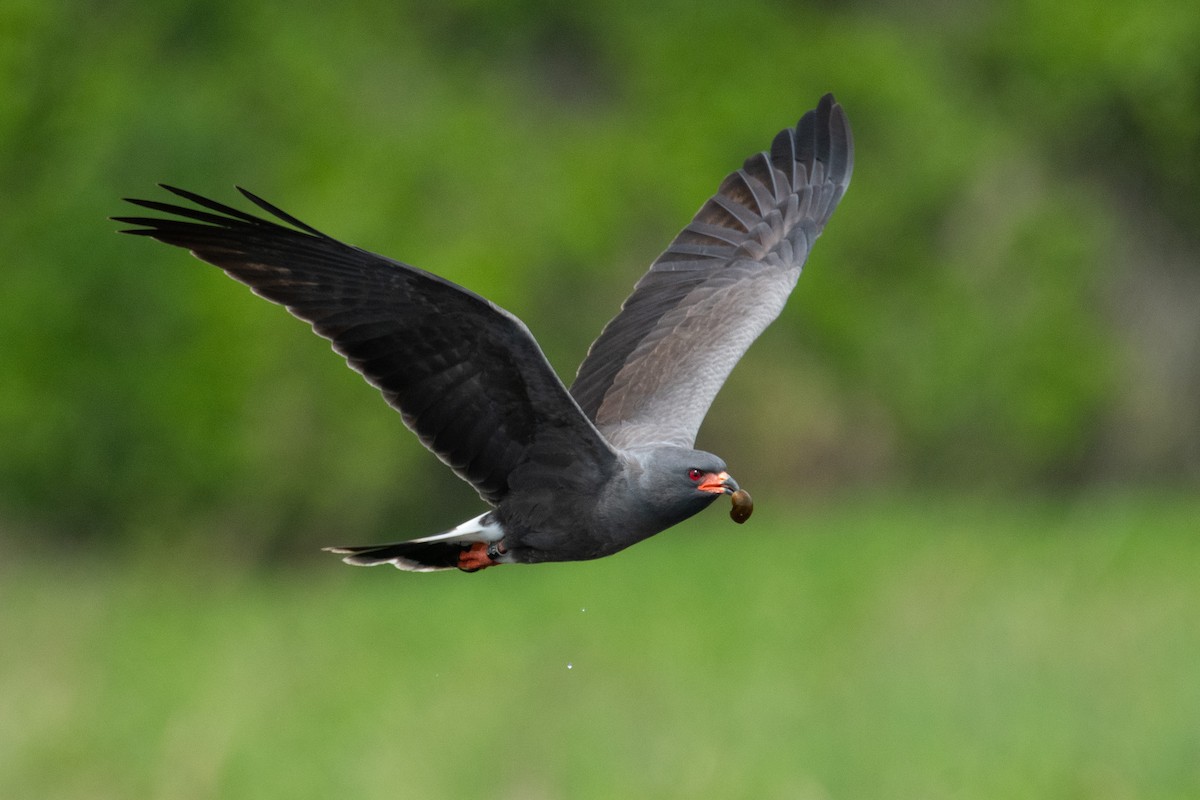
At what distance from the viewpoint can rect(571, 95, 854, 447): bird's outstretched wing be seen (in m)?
8.64

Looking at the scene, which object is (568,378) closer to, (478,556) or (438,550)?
(438,550)

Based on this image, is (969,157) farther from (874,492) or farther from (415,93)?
(415,93)

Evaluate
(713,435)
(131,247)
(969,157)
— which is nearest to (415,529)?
(713,435)

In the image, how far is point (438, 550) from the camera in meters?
7.77

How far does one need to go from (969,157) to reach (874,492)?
5.13 meters

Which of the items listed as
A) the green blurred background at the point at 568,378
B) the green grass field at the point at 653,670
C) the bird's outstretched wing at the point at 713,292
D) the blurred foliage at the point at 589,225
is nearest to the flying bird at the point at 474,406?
the bird's outstretched wing at the point at 713,292

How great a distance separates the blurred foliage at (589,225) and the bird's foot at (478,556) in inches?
673

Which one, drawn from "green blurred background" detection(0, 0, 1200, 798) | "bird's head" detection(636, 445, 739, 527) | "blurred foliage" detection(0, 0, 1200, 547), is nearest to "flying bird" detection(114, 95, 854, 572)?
"bird's head" detection(636, 445, 739, 527)

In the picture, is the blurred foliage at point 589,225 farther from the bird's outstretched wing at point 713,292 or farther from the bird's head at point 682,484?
the bird's head at point 682,484

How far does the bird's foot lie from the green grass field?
7253 mm

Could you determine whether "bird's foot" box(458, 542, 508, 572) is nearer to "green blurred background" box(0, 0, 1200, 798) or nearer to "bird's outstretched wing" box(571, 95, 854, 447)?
"bird's outstretched wing" box(571, 95, 854, 447)

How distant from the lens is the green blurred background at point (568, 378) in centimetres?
1625

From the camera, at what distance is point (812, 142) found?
10242 mm

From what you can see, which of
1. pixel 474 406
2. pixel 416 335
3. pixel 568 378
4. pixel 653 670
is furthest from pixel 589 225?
pixel 416 335
